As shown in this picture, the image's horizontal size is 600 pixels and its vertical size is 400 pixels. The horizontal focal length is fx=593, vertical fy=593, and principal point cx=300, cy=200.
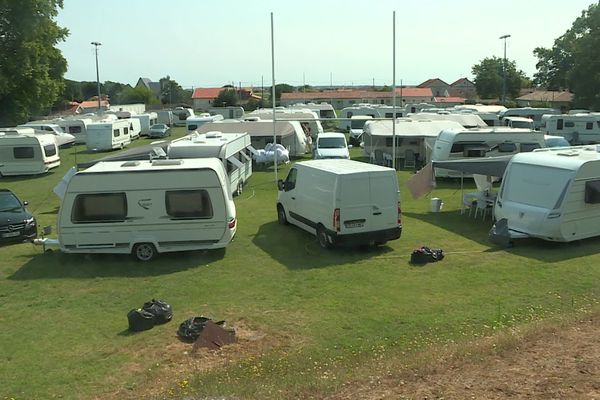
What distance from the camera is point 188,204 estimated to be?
12891 mm

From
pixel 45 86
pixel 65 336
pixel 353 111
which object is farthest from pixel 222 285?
pixel 45 86

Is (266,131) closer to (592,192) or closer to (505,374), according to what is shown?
(592,192)

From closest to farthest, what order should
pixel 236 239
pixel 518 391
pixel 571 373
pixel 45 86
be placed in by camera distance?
pixel 518 391
pixel 571 373
pixel 236 239
pixel 45 86

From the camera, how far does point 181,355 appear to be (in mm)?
7941

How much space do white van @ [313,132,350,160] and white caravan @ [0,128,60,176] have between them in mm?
13295

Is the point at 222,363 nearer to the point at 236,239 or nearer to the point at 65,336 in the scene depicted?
the point at 65,336

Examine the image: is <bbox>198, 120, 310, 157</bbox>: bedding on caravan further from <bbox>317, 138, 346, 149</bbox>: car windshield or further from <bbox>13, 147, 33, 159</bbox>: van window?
<bbox>13, 147, 33, 159</bbox>: van window

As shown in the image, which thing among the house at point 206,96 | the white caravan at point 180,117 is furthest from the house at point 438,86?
the white caravan at point 180,117

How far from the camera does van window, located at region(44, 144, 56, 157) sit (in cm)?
2920

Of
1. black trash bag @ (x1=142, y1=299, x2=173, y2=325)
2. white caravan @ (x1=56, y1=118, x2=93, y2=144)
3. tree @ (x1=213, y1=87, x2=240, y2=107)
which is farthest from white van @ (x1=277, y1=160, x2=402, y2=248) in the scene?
tree @ (x1=213, y1=87, x2=240, y2=107)

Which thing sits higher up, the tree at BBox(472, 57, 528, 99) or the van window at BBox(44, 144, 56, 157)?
the tree at BBox(472, 57, 528, 99)

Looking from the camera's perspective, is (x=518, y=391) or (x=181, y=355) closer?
(x=518, y=391)

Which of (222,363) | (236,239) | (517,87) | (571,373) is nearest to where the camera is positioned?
(571,373)

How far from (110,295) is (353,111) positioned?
3991cm
